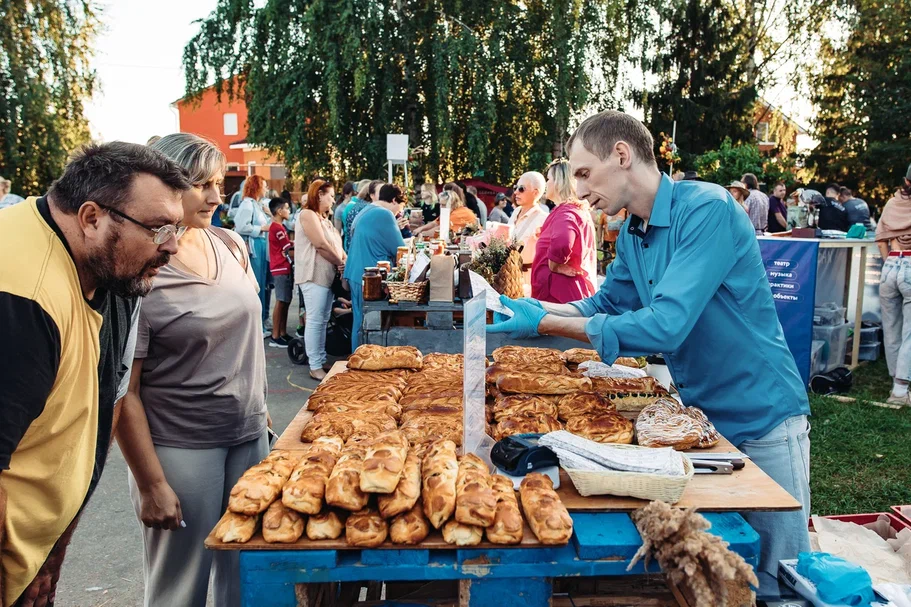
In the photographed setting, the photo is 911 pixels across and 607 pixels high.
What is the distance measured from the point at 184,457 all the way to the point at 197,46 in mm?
20495

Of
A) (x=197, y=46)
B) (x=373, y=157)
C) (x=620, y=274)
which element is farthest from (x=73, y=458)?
(x=197, y=46)

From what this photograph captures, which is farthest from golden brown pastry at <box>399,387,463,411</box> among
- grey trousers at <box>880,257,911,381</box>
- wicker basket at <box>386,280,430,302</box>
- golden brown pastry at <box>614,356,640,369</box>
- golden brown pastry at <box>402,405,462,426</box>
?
grey trousers at <box>880,257,911,381</box>

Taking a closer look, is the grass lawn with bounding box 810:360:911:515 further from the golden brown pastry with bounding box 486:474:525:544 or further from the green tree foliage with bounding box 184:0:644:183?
the green tree foliage with bounding box 184:0:644:183

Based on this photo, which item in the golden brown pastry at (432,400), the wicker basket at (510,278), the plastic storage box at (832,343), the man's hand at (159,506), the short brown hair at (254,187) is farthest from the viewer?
the short brown hair at (254,187)

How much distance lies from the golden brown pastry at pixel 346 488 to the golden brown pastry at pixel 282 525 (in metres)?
0.10

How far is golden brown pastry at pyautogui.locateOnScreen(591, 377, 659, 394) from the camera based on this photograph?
297 centimetres

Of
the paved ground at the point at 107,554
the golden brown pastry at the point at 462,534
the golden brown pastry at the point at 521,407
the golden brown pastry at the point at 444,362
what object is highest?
the golden brown pastry at the point at 521,407

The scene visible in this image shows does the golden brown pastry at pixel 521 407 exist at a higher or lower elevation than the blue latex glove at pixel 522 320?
lower

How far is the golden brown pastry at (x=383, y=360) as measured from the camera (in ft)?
11.5

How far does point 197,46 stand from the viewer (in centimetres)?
2033

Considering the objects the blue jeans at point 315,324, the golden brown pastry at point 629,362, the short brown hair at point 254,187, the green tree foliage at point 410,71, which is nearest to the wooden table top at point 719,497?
the golden brown pastry at point 629,362

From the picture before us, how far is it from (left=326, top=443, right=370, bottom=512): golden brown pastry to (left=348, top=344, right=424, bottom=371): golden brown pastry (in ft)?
5.00

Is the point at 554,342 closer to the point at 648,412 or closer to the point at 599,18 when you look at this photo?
the point at 648,412

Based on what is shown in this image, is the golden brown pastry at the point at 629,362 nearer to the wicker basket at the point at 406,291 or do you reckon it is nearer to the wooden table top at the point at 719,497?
the wooden table top at the point at 719,497
